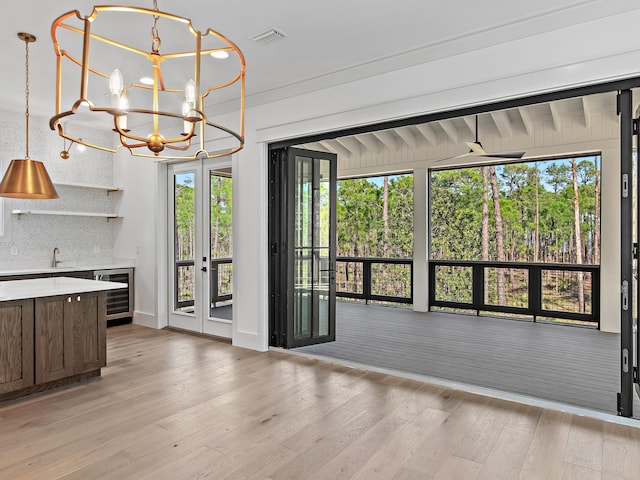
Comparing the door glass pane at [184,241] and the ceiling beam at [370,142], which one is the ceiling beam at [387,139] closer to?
the ceiling beam at [370,142]

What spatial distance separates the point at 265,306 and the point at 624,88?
12.8 feet

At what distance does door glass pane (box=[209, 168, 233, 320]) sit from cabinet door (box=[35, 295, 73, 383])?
2151 millimetres

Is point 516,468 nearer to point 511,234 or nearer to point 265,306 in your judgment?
point 265,306

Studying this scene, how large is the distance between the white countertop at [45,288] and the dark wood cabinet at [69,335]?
0.08 meters

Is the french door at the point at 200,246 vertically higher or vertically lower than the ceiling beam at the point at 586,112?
lower

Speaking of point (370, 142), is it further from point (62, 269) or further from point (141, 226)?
point (62, 269)

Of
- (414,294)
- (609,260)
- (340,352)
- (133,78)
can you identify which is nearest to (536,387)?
(340,352)

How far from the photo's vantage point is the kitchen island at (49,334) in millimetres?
3350

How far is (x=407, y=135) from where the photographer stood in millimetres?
7379

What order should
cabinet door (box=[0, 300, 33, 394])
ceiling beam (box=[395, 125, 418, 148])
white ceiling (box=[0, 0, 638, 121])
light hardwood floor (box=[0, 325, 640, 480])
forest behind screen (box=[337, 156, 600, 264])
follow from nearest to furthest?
light hardwood floor (box=[0, 325, 640, 480]) < white ceiling (box=[0, 0, 638, 121]) < cabinet door (box=[0, 300, 33, 394]) < forest behind screen (box=[337, 156, 600, 264]) < ceiling beam (box=[395, 125, 418, 148])

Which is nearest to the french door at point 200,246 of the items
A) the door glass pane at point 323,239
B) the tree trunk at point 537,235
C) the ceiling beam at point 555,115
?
the door glass pane at point 323,239

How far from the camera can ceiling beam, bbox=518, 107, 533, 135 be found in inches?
238

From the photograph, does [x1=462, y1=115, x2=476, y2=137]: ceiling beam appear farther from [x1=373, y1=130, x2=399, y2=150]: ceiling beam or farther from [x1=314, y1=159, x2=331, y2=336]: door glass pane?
[x1=314, y1=159, x2=331, y2=336]: door glass pane

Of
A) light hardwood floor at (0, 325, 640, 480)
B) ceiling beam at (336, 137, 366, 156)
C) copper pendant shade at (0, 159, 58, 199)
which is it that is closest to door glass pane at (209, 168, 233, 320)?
light hardwood floor at (0, 325, 640, 480)
